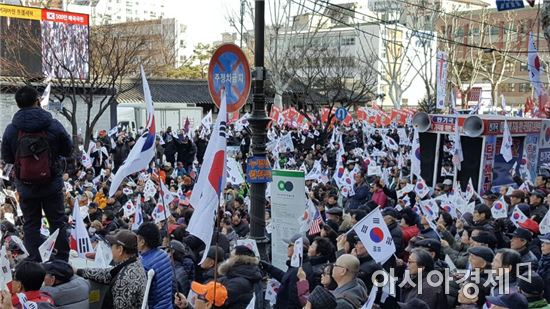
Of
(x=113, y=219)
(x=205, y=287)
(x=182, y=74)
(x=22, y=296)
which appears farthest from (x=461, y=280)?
(x=182, y=74)

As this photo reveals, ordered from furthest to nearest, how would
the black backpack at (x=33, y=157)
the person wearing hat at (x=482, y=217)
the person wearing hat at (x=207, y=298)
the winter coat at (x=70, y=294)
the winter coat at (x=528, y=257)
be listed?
the person wearing hat at (x=482, y=217)
the winter coat at (x=528, y=257)
the black backpack at (x=33, y=157)
the person wearing hat at (x=207, y=298)
the winter coat at (x=70, y=294)

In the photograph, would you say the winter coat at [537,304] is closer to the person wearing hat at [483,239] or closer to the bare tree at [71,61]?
the person wearing hat at [483,239]

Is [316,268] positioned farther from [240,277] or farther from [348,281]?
[240,277]

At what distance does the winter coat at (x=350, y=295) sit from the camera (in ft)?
14.5

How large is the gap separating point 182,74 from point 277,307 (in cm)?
4276

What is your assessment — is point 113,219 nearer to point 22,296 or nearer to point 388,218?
point 388,218

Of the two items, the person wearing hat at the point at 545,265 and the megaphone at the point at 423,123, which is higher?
the megaphone at the point at 423,123

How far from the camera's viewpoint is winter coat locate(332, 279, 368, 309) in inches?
174

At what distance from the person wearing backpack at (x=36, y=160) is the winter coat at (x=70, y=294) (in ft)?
3.09

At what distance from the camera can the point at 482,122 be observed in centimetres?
1422

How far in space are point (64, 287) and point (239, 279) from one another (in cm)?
144

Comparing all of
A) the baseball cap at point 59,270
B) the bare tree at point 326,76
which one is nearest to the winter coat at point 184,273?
the baseball cap at point 59,270

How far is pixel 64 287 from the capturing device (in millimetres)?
3734

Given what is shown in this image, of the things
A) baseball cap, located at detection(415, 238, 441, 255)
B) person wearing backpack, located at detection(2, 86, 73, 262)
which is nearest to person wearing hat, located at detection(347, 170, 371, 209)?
baseball cap, located at detection(415, 238, 441, 255)
